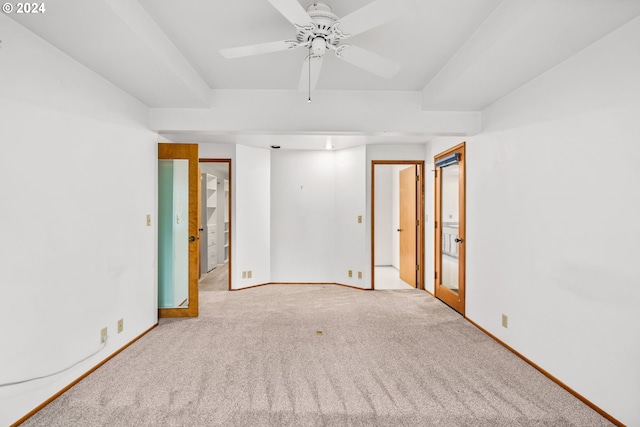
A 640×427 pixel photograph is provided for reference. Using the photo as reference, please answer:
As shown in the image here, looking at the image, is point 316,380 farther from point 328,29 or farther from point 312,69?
point 328,29

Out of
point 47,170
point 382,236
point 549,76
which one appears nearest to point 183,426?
point 47,170

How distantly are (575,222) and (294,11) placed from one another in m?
2.28

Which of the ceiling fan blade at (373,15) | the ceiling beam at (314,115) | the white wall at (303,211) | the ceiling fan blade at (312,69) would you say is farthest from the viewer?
the white wall at (303,211)

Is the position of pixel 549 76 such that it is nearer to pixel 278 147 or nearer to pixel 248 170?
pixel 278 147

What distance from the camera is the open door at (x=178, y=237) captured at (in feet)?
11.4

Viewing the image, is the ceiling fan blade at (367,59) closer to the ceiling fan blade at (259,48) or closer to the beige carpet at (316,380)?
the ceiling fan blade at (259,48)

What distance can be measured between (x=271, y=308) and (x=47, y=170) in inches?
108

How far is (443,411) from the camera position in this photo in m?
1.90

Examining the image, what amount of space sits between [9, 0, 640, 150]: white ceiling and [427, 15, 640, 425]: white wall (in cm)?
26

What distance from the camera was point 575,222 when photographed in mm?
2084

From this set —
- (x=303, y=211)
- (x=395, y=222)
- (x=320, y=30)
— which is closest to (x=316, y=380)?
(x=320, y=30)

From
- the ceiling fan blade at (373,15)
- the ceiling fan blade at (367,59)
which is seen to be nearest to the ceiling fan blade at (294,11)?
the ceiling fan blade at (373,15)

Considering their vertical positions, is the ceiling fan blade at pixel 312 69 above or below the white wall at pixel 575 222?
above

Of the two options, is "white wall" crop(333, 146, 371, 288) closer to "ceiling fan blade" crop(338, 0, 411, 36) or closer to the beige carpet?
the beige carpet
